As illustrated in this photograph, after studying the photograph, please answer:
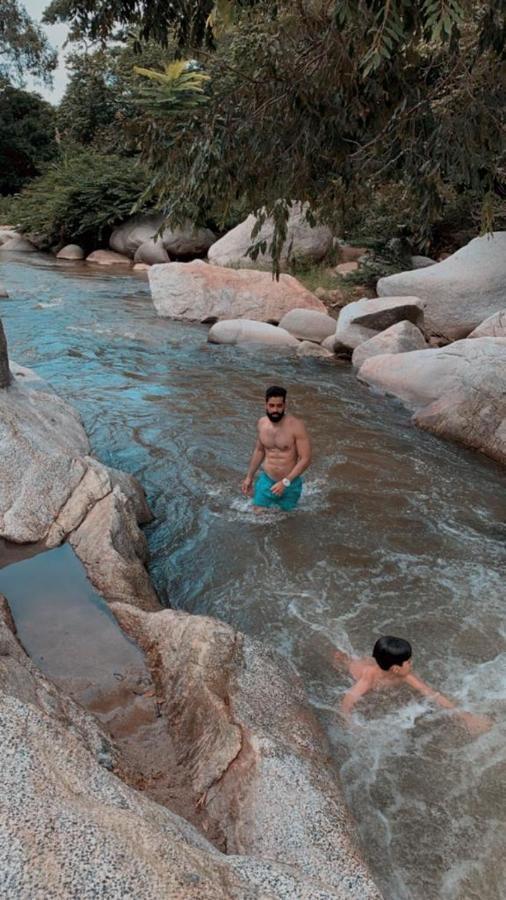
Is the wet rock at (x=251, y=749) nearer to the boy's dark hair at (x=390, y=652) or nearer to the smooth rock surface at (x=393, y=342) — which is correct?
the boy's dark hair at (x=390, y=652)

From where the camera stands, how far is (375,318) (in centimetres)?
1212

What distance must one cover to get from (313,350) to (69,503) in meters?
8.10

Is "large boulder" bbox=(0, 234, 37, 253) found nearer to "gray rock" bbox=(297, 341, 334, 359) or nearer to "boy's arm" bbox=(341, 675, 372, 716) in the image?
"gray rock" bbox=(297, 341, 334, 359)

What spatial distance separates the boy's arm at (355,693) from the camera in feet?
13.1

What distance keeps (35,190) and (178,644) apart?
92.6ft

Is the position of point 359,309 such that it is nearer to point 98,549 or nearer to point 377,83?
point 377,83

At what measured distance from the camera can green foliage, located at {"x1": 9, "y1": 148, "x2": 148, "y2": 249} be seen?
82.6ft

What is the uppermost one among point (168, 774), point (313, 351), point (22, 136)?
point (22, 136)

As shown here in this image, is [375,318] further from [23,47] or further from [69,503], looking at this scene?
[23,47]

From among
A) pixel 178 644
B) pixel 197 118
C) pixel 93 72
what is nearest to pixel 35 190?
pixel 93 72

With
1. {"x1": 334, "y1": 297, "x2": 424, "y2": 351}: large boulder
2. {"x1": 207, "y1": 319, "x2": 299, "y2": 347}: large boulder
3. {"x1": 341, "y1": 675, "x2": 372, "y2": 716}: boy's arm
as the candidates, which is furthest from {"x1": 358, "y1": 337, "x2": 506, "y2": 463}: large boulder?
{"x1": 341, "y1": 675, "x2": 372, "y2": 716}: boy's arm

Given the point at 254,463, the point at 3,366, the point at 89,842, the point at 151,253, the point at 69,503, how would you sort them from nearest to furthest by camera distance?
the point at 89,842, the point at 69,503, the point at 3,366, the point at 254,463, the point at 151,253

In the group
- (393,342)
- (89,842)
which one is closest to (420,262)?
(393,342)

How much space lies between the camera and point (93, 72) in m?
29.2
